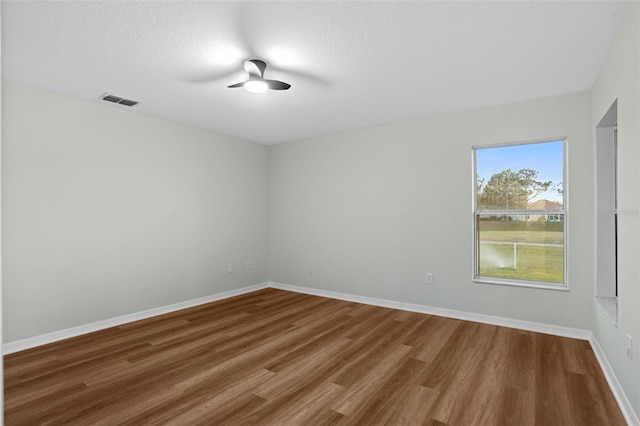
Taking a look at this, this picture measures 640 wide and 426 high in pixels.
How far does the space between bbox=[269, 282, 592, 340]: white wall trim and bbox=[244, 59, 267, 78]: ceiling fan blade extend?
336cm

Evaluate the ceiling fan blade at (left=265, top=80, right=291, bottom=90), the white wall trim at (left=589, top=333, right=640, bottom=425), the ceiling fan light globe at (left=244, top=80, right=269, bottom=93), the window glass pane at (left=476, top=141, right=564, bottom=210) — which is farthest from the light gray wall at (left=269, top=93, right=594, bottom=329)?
the ceiling fan light globe at (left=244, top=80, right=269, bottom=93)

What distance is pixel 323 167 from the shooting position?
5.46 metres

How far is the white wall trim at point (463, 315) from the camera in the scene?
3572 millimetres

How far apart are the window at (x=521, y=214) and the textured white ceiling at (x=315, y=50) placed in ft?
2.18

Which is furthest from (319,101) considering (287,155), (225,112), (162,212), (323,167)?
(162,212)

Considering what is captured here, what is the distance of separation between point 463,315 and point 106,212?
4.38m

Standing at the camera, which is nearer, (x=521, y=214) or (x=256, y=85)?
(x=256, y=85)

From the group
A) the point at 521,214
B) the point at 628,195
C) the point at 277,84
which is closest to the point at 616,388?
the point at 628,195

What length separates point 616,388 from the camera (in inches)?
95.9

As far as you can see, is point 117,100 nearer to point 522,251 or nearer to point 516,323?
point 522,251

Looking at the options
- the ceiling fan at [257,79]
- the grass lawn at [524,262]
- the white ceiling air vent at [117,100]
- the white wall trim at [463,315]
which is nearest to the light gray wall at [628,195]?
the white wall trim at [463,315]

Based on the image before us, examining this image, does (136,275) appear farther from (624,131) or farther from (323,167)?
(624,131)

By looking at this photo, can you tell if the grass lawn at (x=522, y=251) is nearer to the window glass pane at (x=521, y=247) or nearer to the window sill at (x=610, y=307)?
the window glass pane at (x=521, y=247)

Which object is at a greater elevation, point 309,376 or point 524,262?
point 524,262
